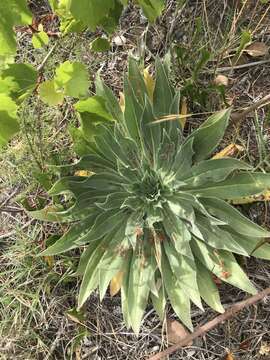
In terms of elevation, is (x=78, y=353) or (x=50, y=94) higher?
(x=50, y=94)

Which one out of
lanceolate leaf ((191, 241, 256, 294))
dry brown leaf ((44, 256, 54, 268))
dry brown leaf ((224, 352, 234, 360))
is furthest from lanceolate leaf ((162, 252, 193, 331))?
dry brown leaf ((44, 256, 54, 268))

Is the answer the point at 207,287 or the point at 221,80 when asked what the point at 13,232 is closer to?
the point at 207,287

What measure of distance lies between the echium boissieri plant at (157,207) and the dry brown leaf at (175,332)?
0.30 meters

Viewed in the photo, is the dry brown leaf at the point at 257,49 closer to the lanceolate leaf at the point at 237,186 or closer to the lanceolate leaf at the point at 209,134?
the lanceolate leaf at the point at 209,134

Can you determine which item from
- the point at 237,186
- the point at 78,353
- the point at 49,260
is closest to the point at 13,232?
the point at 49,260

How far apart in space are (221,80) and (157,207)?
2.26ft

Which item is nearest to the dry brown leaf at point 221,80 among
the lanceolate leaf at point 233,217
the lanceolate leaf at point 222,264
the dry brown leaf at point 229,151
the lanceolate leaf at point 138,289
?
the dry brown leaf at point 229,151

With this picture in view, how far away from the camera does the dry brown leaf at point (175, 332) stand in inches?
89.3

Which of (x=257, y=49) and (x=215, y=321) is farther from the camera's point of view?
(x=257, y=49)

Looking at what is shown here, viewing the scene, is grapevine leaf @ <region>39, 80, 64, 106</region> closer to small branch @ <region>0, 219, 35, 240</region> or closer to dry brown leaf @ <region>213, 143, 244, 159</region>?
dry brown leaf @ <region>213, 143, 244, 159</region>

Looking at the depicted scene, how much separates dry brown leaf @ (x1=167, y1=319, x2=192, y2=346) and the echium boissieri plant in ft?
0.98

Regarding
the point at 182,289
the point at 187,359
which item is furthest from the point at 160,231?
the point at 187,359

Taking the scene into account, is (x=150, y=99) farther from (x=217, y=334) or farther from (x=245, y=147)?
(x=217, y=334)

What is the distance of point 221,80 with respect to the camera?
7.61 ft
